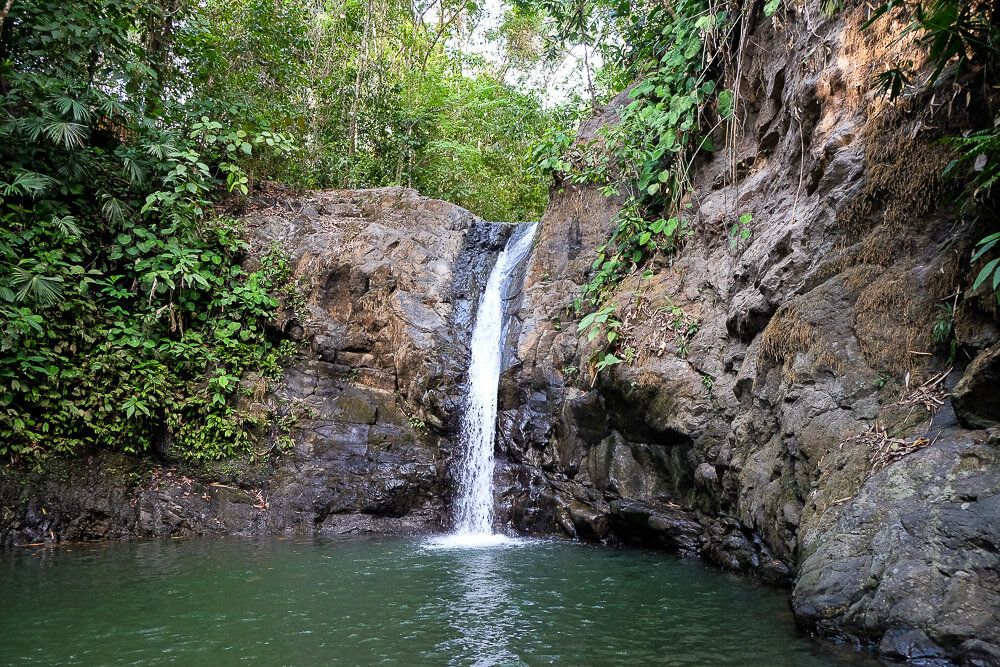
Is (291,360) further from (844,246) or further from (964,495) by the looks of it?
(964,495)

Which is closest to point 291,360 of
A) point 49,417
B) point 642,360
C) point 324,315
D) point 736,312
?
point 324,315

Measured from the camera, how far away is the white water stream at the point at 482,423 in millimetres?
9008

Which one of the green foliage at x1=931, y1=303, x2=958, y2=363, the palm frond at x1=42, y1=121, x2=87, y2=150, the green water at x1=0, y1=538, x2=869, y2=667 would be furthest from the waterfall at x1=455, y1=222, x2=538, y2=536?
the palm frond at x1=42, y1=121, x2=87, y2=150

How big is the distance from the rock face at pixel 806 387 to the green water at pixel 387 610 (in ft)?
1.82

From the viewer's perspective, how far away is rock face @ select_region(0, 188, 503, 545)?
321 inches

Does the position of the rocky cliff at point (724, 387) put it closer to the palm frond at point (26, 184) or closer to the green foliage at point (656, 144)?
the green foliage at point (656, 144)

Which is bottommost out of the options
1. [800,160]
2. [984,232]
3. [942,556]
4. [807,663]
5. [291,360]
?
[807,663]

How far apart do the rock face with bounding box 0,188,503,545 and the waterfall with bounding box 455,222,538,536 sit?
241 millimetres

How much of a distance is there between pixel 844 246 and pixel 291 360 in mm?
7600

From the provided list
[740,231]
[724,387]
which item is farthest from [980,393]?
[740,231]

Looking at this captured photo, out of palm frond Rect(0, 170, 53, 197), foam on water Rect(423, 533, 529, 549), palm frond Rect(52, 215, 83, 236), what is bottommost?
foam on water Rect(423, 533, 529, 549)

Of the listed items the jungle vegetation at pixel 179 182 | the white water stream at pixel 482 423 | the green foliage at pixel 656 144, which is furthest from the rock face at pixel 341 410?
the green foliage at pixel 656 144

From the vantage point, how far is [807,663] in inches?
143

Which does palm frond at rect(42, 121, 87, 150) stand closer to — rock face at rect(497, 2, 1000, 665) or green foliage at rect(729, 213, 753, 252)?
rock face at rect(497, 2, 1000, 665)
